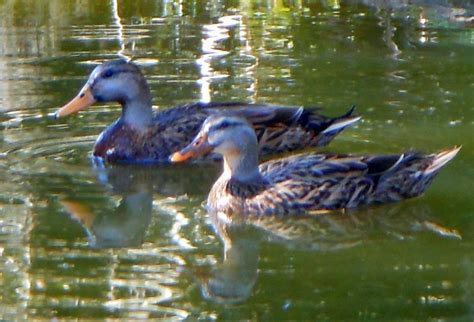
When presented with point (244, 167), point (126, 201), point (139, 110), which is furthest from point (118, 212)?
point (139, 110)

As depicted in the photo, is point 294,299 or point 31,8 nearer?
point 294,299

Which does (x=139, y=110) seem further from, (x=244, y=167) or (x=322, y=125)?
(x=244, y=167)

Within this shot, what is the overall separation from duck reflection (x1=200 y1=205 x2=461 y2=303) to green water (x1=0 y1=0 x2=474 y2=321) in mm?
18

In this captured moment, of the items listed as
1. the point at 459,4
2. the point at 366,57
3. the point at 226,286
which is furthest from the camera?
the point at 459,4

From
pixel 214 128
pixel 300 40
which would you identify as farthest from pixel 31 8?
pixel 214 128

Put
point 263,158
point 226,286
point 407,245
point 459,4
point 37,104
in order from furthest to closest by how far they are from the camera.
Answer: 1. point 459,4
2. point 37,104
3. point 263,158
4. point 407,245
5. point 226,286

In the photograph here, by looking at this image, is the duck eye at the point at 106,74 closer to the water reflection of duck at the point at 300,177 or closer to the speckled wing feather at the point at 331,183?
the water reflection of duck at the point at 300,177

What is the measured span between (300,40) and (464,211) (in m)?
6.64

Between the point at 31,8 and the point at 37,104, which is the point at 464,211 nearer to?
the point at 37,104

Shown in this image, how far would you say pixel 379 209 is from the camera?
9.78 meters

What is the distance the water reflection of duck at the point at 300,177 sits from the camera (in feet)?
31.6

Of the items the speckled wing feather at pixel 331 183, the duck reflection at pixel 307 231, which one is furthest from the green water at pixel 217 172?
the speckled wing feather at pixel 331 183

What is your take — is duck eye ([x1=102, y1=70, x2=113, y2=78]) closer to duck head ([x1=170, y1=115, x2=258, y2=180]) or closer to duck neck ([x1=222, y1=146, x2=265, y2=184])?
duck head ([x1=170, y1=115, x2=258, y2=180])

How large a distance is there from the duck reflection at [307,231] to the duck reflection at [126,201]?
1.84 ft
